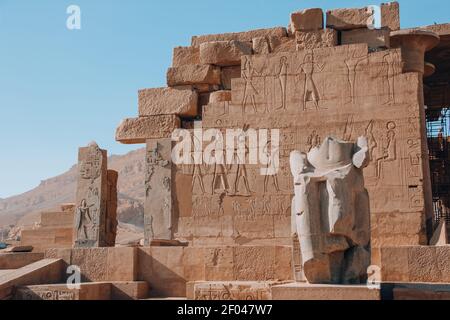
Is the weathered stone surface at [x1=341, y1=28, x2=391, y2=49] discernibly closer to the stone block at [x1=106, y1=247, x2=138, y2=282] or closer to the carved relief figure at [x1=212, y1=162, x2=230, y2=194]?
the carved relief figure at [x1=212, y1=162, x2=230, y2=194]

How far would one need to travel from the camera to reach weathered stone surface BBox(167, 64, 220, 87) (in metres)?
14.0

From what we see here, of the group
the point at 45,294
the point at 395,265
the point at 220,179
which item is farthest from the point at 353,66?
the point at 45,294

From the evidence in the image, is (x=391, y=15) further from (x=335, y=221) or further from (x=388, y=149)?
(x=335, y=221)

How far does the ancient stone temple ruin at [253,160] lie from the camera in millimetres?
10211

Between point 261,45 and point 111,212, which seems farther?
point 261,45

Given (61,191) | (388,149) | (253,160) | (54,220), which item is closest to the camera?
(388,149)

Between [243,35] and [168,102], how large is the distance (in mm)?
2425

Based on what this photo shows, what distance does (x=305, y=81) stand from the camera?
1248cm

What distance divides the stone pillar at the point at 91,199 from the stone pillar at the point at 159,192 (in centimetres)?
100

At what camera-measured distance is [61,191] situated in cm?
8600

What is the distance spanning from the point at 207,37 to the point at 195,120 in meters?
2.24

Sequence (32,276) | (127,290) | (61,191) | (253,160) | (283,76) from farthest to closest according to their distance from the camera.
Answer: (61,191)
(283,76)
(253,160)
(127,290)
(32,276)

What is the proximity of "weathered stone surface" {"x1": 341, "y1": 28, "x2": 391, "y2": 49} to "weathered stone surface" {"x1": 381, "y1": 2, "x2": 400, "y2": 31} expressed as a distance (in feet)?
2.09
